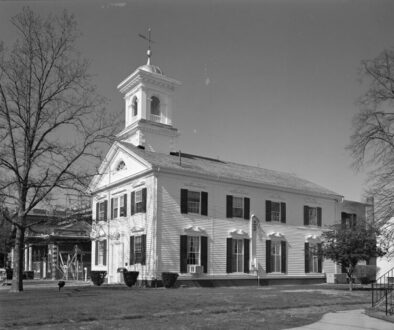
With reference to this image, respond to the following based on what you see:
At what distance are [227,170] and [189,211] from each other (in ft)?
17.0

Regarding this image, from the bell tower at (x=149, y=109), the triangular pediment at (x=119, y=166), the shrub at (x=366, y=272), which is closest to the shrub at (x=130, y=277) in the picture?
the triangular pediment at (x=119, y=166)

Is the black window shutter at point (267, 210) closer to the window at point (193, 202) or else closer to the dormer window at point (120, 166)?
the window at point (193, 202)

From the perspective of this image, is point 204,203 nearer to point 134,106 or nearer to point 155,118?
point 155,118

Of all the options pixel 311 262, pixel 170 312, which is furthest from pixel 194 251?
pixel 170 312

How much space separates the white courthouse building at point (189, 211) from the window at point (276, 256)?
65 mm

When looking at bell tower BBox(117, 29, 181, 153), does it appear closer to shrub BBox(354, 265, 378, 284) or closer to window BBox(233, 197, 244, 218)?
window BBox(233, 197, 244, 218)

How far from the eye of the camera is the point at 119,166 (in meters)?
33.5

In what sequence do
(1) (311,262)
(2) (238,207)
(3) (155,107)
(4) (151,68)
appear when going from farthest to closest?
(4) (151,68)
(3) (155,107)
(1) (311,262)
(2) (238,207)

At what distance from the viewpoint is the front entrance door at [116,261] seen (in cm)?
3157

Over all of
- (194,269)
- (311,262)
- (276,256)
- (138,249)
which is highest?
(138,249)

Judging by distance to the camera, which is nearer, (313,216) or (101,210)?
(101,210)

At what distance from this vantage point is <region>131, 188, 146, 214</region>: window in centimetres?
2967

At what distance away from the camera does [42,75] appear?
Result: 23.0m

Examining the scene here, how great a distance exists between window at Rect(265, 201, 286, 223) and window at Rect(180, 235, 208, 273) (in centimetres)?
548
